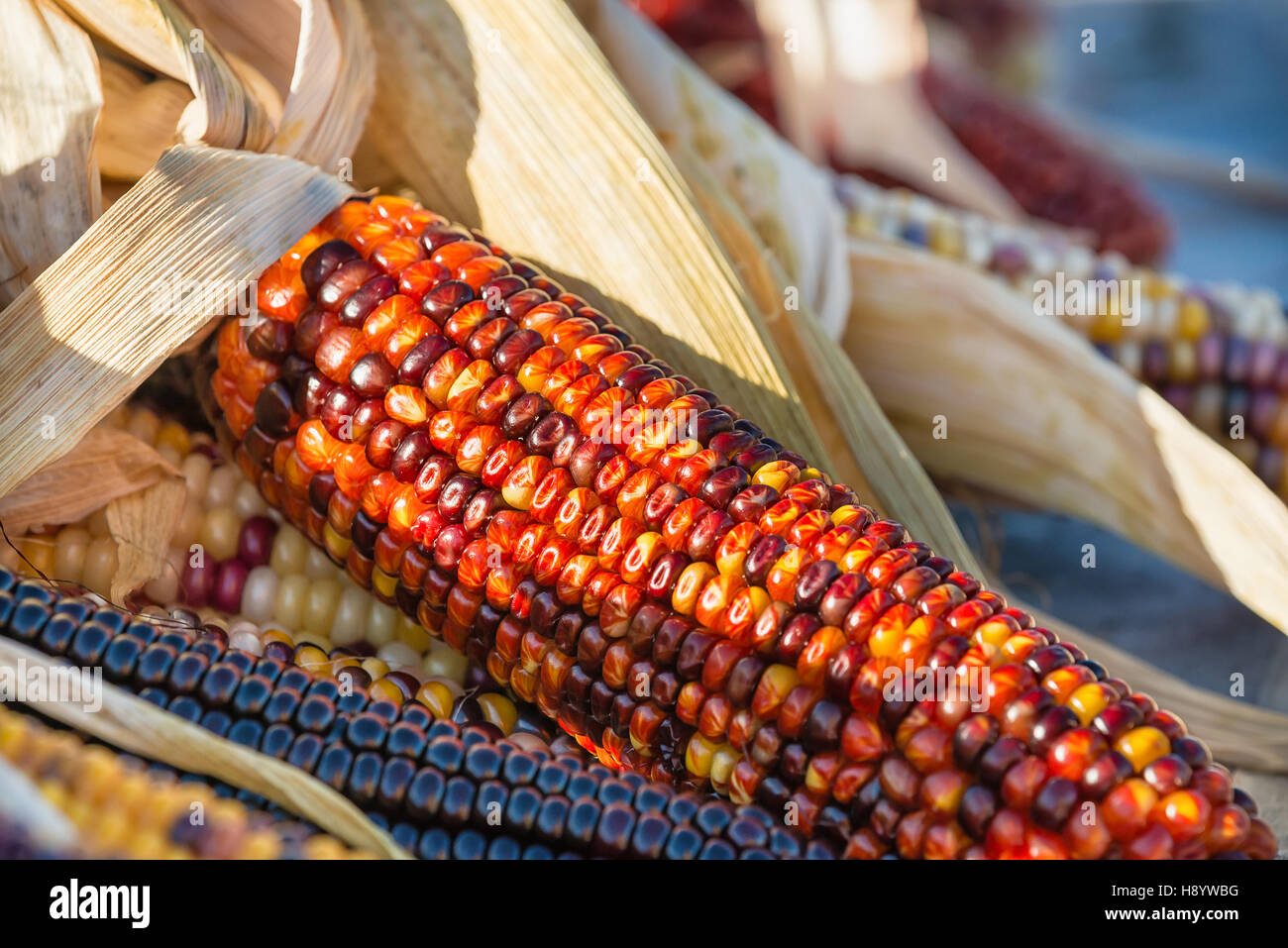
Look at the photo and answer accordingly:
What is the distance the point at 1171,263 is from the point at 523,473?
279 cm

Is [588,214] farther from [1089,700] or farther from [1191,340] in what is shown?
[1191,340]

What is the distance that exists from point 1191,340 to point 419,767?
160cm

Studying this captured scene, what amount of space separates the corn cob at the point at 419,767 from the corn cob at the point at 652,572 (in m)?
0.09

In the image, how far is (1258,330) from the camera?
6.62 feet

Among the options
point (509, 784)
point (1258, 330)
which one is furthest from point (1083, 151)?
point (509, 784)

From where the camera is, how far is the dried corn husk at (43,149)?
4.33 ft

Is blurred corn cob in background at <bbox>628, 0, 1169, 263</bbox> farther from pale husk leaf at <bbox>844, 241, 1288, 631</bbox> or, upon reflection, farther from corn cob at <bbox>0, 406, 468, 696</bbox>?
corn cob at <bbox>0, 406, 468, 696</bbox>

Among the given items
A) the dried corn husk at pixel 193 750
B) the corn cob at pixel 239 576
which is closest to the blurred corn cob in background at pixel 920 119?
the corn cob at pixel 239 576

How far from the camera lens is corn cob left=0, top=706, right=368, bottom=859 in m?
0.93

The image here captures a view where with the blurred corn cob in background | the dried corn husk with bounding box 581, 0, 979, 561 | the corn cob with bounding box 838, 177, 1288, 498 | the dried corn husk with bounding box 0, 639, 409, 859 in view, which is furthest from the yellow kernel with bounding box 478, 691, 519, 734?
the blurred corn cob in background

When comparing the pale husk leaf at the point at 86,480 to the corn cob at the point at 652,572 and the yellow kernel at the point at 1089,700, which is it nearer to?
the corn cob at the point at 652,572

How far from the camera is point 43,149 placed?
1316 millimetres

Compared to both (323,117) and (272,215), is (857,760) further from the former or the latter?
(323,117)

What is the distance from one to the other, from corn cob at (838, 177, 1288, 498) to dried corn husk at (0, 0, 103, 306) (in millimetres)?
1225
